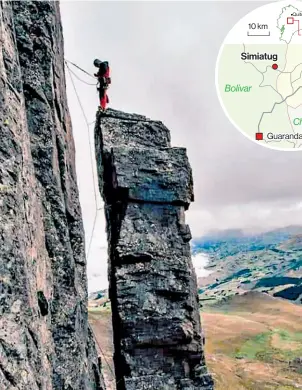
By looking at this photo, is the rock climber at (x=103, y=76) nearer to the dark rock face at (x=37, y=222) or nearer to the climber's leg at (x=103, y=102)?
the climber's leg at (x=103, y=102)

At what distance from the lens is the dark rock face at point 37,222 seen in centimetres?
1248

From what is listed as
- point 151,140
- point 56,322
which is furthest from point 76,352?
point 151,140

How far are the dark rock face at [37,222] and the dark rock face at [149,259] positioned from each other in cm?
257

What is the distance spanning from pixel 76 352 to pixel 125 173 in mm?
12824

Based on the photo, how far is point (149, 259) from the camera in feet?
92.7

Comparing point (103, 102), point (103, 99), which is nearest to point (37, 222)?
point (103, 102)

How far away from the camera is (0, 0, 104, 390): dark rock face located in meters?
12.5

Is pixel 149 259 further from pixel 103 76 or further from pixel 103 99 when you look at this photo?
pixel 103 76

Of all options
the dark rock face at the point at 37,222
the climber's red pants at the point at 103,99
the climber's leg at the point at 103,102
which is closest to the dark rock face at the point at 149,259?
the climber's leg at the point at 103,102

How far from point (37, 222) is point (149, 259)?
37.2ft

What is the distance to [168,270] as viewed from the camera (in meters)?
28.4

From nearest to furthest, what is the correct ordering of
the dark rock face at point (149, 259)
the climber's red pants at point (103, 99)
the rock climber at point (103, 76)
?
the dark rock face at point (149, 259)
the climber's red pants at point (103, 99)
the rock climber at point (103, 76)

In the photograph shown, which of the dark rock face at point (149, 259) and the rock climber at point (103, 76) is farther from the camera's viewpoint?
the rock climber at point (103, 76)

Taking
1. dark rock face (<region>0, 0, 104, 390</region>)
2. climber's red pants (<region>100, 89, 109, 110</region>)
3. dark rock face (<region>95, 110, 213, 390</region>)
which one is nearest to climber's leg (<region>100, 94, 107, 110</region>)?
climber's red pants (<region>100, 89, 109, 110</region>)
